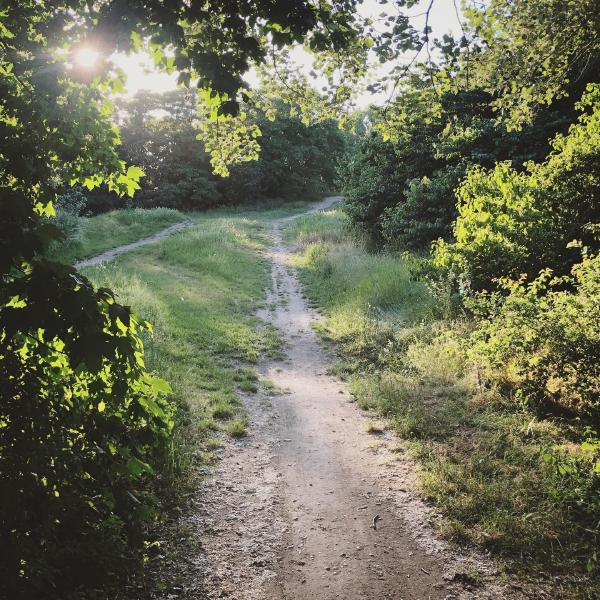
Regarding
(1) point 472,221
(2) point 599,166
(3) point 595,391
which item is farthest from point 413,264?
(3) point 595,391

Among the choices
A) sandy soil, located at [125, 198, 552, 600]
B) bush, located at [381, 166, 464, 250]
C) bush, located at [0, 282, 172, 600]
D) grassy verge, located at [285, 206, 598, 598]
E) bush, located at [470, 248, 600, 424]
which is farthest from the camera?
bush, located at [381, 166, 464, 250]

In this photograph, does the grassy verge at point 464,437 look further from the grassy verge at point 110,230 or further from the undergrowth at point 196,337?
the grassy verge at point 110,230

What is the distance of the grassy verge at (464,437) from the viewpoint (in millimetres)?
4133

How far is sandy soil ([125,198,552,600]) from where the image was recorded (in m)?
3.88

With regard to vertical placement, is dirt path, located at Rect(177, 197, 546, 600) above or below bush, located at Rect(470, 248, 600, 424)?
below

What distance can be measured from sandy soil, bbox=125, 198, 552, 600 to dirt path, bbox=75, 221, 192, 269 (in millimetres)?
13517

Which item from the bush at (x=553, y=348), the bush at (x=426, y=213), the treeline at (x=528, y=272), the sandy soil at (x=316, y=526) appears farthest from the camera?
the bush at (x=426, y=213)

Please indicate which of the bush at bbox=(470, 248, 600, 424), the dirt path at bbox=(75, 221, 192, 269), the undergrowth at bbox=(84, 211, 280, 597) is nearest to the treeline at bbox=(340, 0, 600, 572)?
the bush at bbox=(470, 248, 600, 424)

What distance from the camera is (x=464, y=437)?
19.7ft

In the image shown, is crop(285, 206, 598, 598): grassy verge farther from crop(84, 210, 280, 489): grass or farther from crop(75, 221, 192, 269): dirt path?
crop(75, 221, 192, 269): dirt path

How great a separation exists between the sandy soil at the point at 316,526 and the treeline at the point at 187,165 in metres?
35.4

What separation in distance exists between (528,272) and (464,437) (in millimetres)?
4037

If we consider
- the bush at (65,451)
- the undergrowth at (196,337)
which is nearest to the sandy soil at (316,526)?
the undergrowth at (196,337)

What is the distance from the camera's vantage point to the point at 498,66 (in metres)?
6.45
